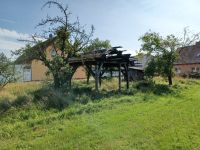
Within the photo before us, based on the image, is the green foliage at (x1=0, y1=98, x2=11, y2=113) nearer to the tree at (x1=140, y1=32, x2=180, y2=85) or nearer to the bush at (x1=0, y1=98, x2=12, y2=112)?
the bush at (x1=0, y1=98, x2=12, y2=112)

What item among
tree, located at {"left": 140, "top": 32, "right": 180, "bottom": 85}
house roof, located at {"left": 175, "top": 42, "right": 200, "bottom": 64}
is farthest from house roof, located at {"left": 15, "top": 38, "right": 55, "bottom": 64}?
house roof, located at {"left": 175, "top": 42, "right": 200, "bottom": 64}

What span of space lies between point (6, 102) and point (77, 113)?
3.50 m

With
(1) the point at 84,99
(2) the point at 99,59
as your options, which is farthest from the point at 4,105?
(2) the point at 99,59

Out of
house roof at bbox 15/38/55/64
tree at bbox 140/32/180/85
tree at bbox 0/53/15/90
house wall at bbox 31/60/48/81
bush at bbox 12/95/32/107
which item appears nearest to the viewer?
bush at bbox 12/95/32/107

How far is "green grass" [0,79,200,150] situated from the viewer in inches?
301

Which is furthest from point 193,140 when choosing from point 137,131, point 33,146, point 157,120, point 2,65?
point 2,65

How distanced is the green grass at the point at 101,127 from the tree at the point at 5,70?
390 cm

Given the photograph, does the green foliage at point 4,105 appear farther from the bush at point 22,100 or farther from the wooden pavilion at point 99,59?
the wooden pavilion at point 99,59

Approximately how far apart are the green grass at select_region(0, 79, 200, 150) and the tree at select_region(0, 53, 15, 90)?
Answer: 390cm

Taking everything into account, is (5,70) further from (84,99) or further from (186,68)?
(186,68)

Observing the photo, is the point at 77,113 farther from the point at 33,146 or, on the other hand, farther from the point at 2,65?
the point at 2,65

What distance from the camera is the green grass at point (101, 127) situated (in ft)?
25.0

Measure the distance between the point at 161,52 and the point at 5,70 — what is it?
15756 millimetres

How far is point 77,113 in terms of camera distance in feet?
37.6
